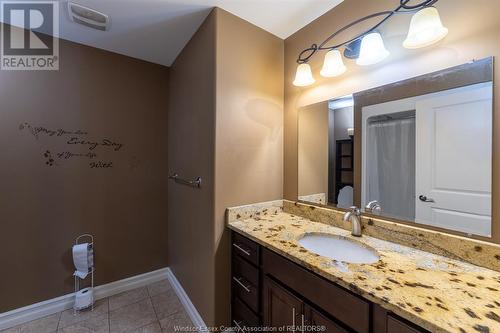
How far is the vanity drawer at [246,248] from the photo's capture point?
4.18ft

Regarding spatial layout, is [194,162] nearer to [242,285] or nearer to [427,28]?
[242,285]

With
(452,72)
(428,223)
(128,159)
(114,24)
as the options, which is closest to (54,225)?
(128,159)

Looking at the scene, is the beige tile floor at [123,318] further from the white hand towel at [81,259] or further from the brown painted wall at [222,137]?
the white hand towel at [81,259]

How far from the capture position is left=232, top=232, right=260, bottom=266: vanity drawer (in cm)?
127

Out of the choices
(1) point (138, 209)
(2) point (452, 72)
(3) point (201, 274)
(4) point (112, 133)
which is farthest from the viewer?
(1) point (138, 209)

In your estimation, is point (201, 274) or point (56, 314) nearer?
point (201, 274)

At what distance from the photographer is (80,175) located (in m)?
1.93

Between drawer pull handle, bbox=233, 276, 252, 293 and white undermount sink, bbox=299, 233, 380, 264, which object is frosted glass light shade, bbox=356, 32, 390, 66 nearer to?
white undermount sink, bbox=299, 233, 380, 264

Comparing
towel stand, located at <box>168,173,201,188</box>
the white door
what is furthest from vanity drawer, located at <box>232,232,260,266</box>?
the white door

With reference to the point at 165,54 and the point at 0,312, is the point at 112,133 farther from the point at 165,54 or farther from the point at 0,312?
the point at 0,312

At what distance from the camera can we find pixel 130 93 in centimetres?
215

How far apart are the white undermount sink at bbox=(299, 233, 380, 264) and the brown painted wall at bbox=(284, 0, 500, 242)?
0.47 metres

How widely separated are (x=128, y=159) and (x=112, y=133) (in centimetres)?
28

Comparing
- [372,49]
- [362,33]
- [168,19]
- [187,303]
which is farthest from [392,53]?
[187,303]
